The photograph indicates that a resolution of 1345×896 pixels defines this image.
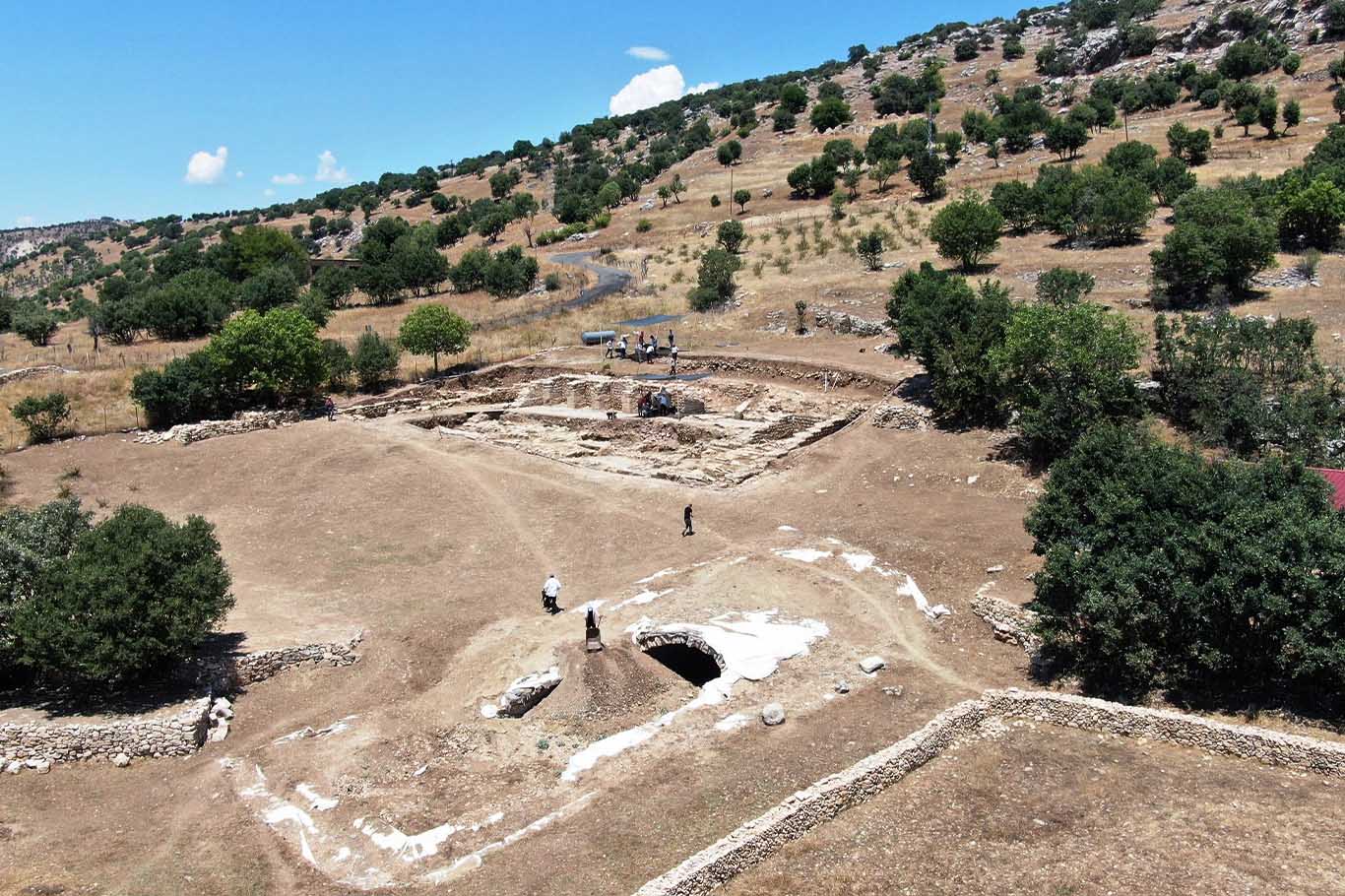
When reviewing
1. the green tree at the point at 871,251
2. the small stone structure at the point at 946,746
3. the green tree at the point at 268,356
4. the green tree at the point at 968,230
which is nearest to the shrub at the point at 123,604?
the small stone structure at the point at 946,746

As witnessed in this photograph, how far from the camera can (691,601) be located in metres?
20.8

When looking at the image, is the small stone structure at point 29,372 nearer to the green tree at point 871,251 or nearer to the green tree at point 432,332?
the green tree at point 432,332

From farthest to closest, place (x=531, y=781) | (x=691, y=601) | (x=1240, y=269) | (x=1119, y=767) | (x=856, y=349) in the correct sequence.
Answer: (x=856, y=349) → (x=1240, y=269) → (x=691, y=601) → (x=531, y=781) → (x=1119, y=767)

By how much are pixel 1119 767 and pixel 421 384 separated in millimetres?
36918

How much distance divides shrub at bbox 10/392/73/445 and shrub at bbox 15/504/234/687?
72.9 ft

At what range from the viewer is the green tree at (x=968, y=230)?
46.8 metres

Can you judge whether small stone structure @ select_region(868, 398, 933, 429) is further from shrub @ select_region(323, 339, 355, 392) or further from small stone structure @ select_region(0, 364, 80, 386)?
small stone structure @ select_region(0, 364, 80, 386)

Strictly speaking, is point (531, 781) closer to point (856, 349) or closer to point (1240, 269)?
point (856, 349)

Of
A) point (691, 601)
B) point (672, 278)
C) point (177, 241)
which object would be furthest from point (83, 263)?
point (691, 601)

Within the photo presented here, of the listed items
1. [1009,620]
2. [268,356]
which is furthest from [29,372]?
[1009,620]

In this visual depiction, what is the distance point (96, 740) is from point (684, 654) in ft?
36.9

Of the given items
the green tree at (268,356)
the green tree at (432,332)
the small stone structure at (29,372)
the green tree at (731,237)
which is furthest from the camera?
the green tree at (731,237)

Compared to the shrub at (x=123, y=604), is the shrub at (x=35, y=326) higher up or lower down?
higher up

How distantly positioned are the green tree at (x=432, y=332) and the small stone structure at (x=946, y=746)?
35.1 meters
